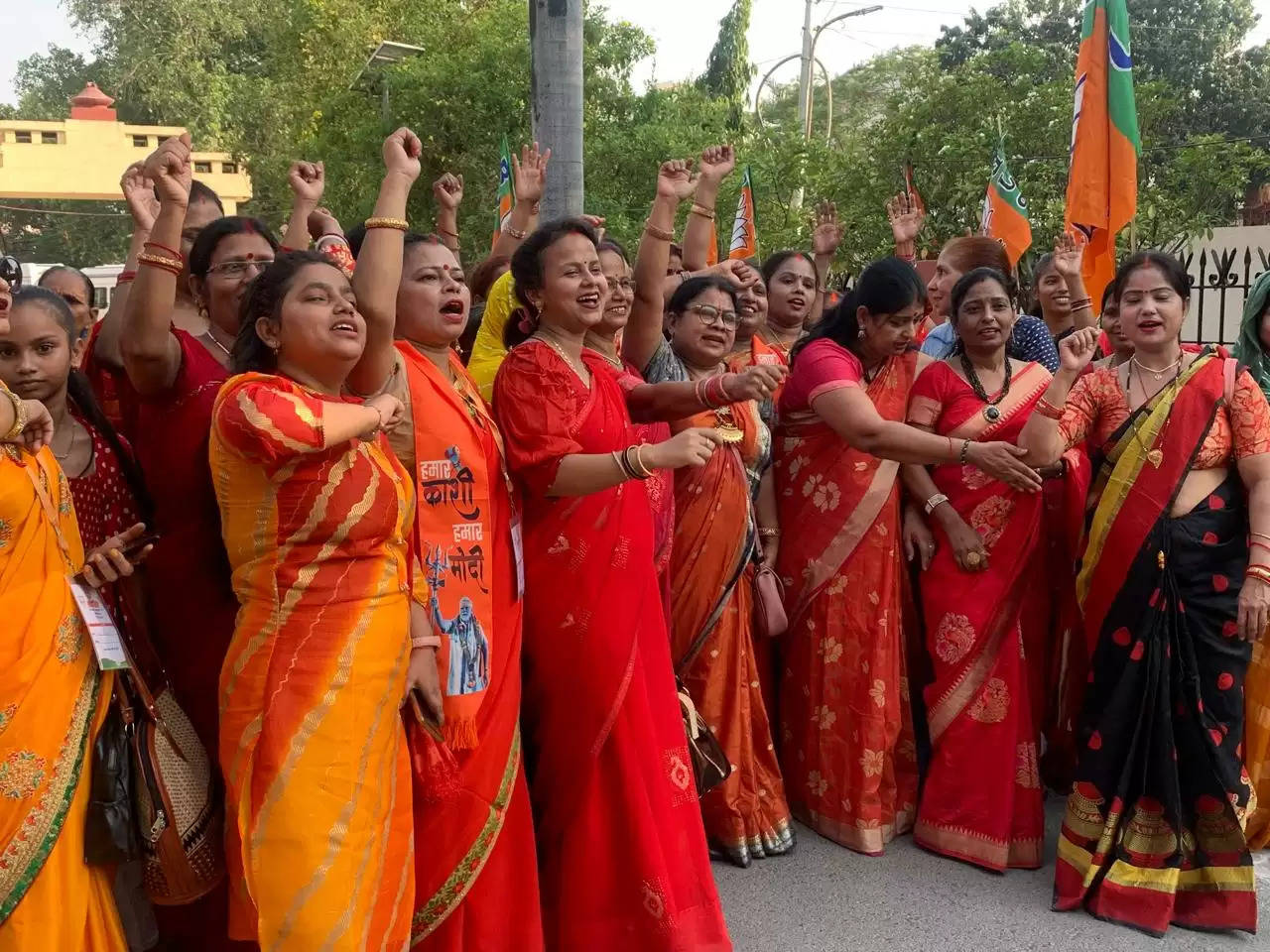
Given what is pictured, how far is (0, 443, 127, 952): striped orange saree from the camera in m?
2.14

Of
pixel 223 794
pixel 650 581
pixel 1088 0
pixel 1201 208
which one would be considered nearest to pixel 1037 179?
pixel 1201 208

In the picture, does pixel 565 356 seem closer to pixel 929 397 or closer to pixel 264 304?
pixel 264 304

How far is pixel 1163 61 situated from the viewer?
87.9ft

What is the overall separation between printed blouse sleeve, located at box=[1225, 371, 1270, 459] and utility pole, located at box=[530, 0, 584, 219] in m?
3.01

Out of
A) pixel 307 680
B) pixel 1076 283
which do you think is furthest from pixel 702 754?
pixel 1076 283

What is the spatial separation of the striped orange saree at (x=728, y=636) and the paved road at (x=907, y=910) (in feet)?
0.47

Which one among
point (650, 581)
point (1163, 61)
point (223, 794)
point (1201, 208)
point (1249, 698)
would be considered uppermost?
point (1163, 61)

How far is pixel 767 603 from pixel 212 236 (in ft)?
6.50

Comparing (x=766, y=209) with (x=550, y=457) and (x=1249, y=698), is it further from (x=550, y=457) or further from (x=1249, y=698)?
(x=550, y=457)

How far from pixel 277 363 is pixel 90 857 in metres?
1.05

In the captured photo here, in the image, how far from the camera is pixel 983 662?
3635mm

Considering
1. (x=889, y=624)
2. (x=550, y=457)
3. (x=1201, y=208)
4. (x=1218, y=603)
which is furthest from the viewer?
(x=1201, y=208)

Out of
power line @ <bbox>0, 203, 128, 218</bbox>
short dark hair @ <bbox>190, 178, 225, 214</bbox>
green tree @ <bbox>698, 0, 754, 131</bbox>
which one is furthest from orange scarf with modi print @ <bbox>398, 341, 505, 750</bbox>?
power line @ <bbox>0, 203, 128, 218</bbox>

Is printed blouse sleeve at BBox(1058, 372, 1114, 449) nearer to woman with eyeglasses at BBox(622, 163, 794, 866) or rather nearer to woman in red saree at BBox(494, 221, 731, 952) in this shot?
woman with eyeglasses at BBox(622, 163, 794, 866)
